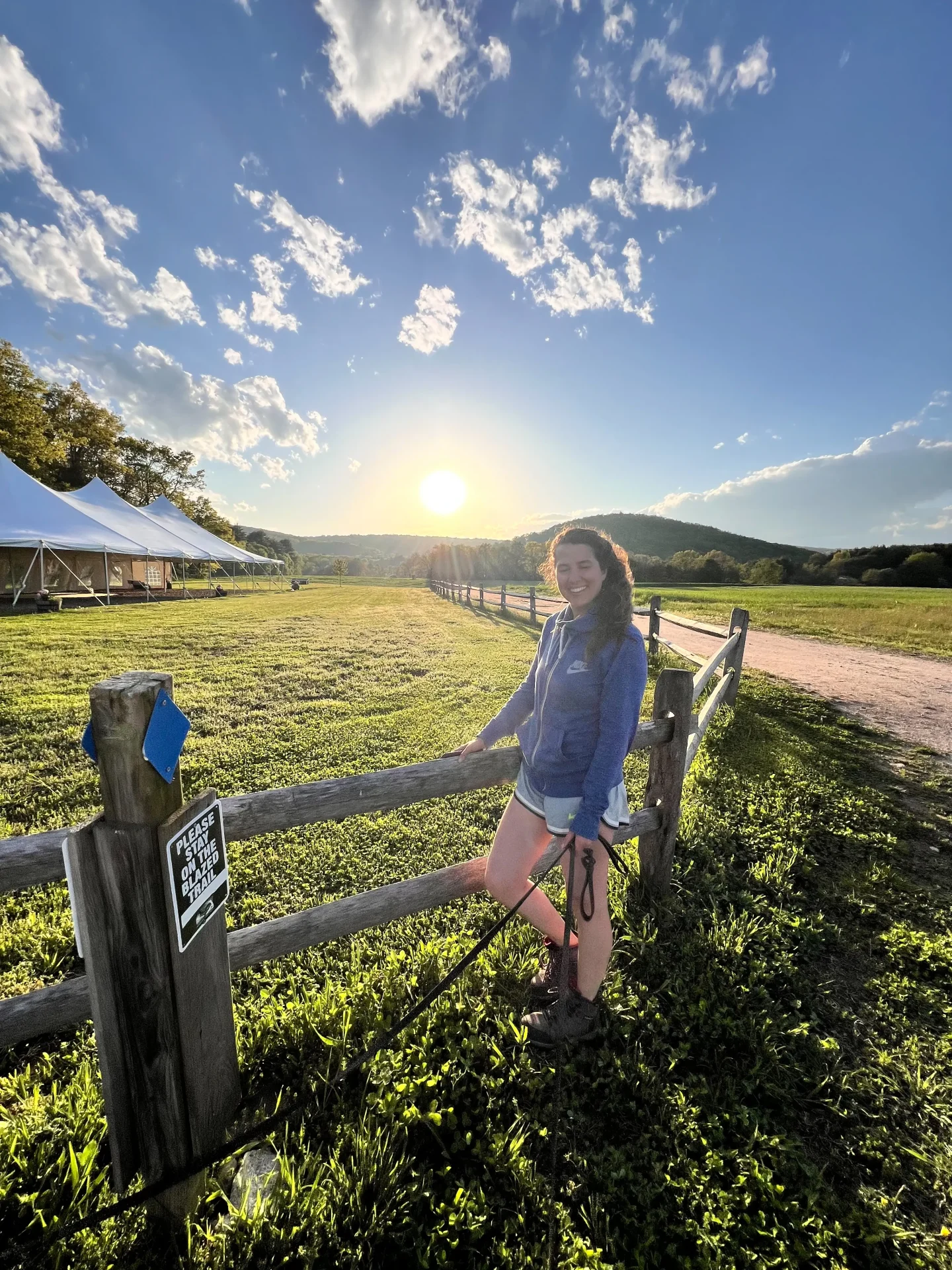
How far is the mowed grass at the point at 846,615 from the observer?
14.6 meters

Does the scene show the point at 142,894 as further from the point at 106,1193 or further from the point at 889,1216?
the point at 889,1216

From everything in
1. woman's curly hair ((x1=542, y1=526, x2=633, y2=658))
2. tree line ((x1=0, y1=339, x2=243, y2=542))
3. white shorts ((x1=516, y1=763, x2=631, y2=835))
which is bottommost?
white shorts ((x1=516, y1=763, x2=631, y2=835))

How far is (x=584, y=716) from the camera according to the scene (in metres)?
2.14

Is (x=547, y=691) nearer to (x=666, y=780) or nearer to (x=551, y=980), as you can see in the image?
(x=666, y=780)

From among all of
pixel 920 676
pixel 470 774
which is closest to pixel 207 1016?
pixel 470 774

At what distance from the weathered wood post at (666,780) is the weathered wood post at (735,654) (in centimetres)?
480

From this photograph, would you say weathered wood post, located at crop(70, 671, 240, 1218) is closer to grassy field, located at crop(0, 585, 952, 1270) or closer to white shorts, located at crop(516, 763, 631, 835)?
grassy field, located at crop(0, 585, 952, 1270)

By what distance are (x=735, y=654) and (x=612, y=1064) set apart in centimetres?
656

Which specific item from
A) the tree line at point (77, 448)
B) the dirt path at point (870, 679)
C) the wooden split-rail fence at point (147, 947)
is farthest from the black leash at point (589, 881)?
the tree line at point (77, 448)

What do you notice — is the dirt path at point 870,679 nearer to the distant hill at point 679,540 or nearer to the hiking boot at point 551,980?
the hiking boot at point 551,980

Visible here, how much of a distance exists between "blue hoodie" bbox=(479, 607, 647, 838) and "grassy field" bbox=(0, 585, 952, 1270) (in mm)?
1222

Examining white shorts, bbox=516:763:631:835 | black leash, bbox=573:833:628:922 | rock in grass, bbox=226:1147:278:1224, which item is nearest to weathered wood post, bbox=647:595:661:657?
white shorts, bbox=516:763:631:835

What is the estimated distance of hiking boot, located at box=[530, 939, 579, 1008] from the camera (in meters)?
2.47

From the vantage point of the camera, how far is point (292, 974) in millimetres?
2779
